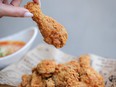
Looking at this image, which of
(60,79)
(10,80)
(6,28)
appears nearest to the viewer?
(60,79)

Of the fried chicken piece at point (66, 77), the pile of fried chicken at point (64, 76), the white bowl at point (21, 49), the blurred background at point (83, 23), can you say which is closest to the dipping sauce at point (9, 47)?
the white bowl at point (21, 49)

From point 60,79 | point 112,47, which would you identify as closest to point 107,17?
point 112,47

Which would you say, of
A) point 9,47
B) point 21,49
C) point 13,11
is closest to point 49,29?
point 13,11

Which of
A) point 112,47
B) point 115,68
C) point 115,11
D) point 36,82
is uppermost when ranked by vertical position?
point 115,11

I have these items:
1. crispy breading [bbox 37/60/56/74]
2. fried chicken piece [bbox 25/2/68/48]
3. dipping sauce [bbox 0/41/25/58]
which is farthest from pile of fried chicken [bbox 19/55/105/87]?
dipping sauce [bbox 0/41/25/58]

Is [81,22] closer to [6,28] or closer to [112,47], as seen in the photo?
[112,47]

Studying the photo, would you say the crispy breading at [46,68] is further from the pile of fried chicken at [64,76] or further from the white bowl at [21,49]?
the white bowl at [21,49]
